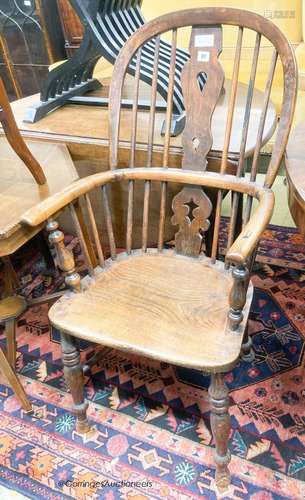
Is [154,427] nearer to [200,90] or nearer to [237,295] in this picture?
[237,295]

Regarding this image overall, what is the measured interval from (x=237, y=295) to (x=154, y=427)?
0.63 metres

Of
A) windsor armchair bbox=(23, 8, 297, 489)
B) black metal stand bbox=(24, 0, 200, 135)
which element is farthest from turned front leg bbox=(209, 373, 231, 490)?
black metal stand bbox=(24, 0, 200, 135)

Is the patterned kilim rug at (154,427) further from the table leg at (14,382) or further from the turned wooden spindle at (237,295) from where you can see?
the turned wooden spindle at (237,295)

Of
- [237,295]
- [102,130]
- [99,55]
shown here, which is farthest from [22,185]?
[237,295]

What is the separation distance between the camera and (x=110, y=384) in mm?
1367

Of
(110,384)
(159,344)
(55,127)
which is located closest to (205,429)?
(110,384)

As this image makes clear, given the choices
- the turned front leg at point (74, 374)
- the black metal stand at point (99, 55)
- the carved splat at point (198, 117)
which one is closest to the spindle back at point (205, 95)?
the carved splat at point (198, 117)

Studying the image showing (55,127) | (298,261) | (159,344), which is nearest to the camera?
(159,344)

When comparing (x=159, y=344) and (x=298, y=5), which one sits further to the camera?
(x=298, y=5)

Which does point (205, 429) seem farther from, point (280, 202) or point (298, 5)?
point (298, 5)

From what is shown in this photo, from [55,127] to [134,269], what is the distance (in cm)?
69

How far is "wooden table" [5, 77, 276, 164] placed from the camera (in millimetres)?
1278

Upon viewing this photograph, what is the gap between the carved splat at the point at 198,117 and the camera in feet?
3.47

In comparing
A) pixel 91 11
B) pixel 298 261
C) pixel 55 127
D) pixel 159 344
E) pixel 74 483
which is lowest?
pixel 74 483
